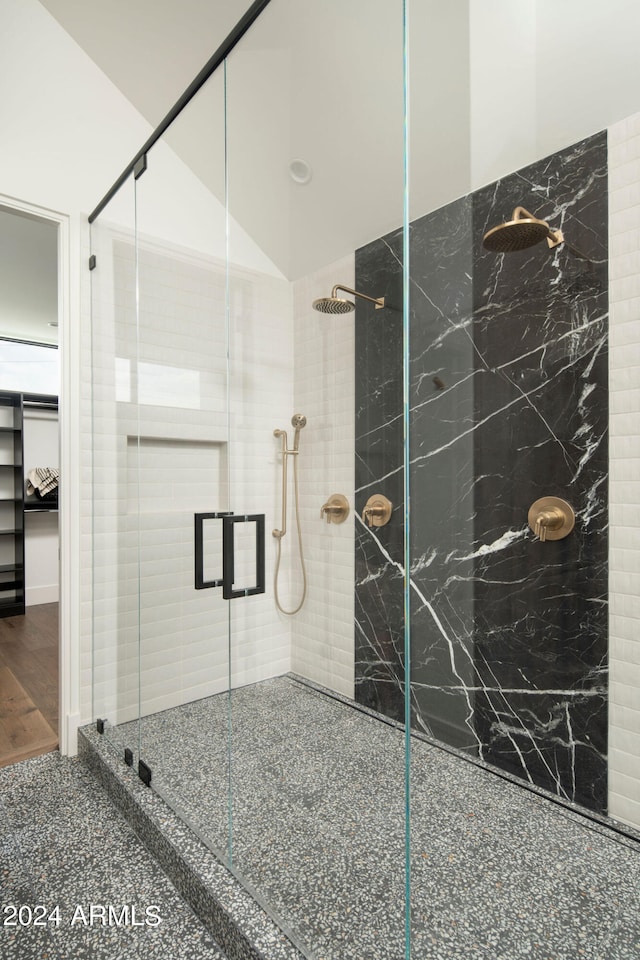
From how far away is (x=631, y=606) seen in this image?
5.08 feet

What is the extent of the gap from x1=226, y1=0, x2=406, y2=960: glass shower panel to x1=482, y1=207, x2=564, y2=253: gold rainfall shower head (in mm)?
564

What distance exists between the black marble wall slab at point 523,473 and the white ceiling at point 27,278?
196 cm

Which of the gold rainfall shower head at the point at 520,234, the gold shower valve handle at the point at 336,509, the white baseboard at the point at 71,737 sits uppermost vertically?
the gold rainfall shower head at the point at 520,234

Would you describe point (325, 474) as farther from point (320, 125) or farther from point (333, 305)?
point (320, 125)

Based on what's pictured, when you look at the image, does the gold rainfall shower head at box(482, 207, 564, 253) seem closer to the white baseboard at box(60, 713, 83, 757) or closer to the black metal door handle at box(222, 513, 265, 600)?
the black metal door handle at box(222, 513, 265, 600)

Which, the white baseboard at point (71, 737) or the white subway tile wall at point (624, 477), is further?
the white baseboard at point (71, 737)

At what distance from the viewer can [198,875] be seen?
1.34m

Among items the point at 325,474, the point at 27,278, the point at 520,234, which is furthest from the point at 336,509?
the point at 27,278

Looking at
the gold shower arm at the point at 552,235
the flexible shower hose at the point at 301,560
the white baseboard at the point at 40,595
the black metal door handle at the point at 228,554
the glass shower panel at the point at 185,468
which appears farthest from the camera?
the white baseboard at the point at 40,595

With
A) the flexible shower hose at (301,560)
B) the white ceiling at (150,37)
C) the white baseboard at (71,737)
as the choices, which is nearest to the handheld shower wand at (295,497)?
the flexible shower hose at (301,560)

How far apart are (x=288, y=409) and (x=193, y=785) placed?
1.18 m

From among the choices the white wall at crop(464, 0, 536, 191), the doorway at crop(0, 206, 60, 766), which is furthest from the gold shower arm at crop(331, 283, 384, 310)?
the doorway at crop(0, 206, 60, 766)

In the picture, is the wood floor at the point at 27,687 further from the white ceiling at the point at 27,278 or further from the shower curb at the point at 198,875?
the white ceiling at the point at 27,278

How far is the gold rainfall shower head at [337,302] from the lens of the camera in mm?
1092
